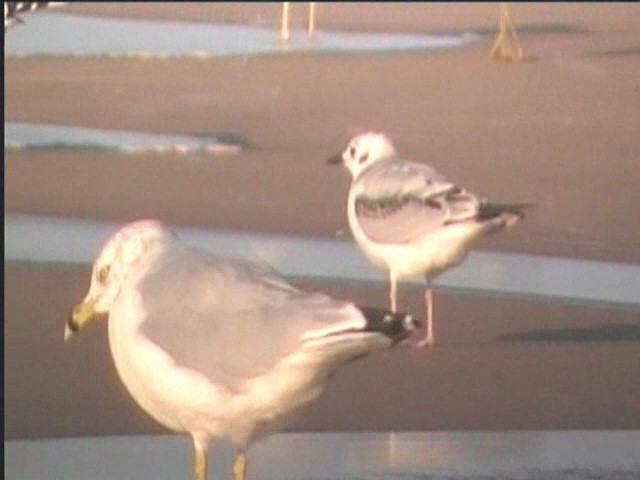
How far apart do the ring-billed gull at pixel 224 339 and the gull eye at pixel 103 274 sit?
120 millimetres

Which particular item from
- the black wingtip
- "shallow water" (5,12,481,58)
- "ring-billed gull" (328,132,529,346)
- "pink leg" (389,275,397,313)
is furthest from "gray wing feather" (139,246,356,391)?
"shallow water" (5,12,481,58)

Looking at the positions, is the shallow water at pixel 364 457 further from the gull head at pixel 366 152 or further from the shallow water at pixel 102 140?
the shallow water at pixel 102 140

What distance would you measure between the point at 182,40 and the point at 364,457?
17.6 m

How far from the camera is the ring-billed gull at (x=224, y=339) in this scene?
6055 mm

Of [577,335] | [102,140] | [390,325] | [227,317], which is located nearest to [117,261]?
[227,317]

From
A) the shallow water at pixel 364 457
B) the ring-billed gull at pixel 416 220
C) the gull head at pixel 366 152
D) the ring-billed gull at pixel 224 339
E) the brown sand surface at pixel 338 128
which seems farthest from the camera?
the brown sand surface at pixel 338 128

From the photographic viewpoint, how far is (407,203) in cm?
961

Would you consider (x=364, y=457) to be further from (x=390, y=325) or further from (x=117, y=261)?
(x=390, y=325)

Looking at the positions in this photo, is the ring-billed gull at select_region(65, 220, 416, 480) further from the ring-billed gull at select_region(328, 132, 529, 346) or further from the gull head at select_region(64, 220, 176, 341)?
the ring-billed gull at select_region(328, 132, 529, 346)

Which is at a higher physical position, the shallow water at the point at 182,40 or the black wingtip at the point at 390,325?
the shallow water at the point at 182,40

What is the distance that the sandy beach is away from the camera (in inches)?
333

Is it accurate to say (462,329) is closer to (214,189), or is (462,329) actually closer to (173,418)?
(173,418)

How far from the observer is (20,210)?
12766 mm

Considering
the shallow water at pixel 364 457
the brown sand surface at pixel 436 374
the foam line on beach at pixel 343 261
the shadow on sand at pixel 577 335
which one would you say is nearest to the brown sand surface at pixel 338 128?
the foam line on beach at pixel 343 261
